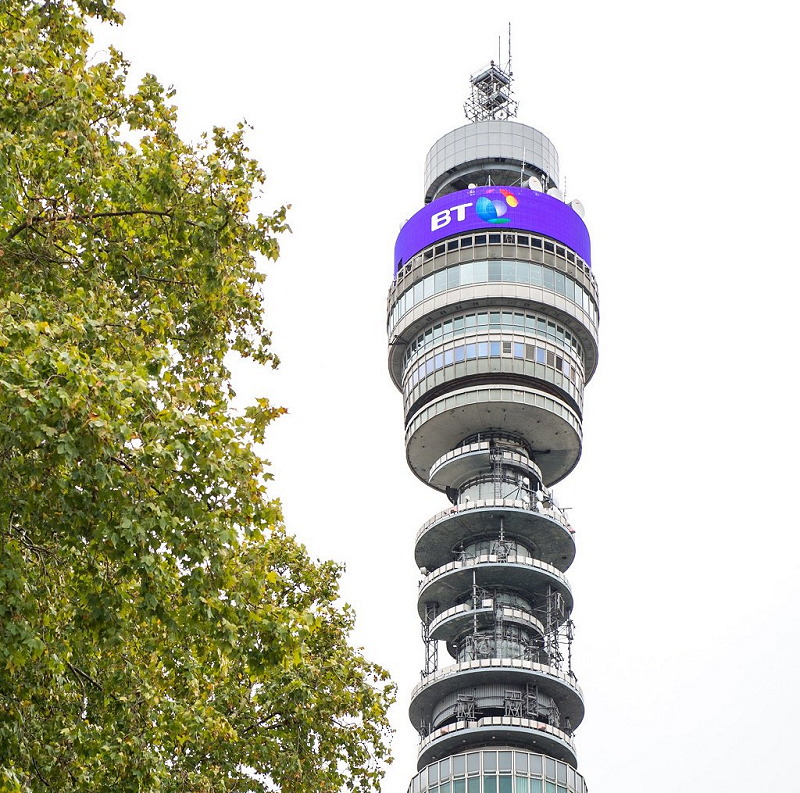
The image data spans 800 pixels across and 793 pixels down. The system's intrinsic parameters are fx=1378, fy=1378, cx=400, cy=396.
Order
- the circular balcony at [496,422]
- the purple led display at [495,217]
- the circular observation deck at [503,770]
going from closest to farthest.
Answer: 1. the circular observation deck at [503,770]
2. the circular balcony at [496,422]
3. the purple led display at [495,217]

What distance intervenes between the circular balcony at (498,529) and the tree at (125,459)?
6430cm

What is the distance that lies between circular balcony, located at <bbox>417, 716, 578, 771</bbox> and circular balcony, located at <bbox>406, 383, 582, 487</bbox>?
2022 cm

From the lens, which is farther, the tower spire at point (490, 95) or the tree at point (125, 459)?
the tower spire at point (490, 95)

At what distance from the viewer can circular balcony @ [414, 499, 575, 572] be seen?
302ft

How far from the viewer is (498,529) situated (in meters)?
93.9

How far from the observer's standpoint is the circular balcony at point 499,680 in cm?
8706

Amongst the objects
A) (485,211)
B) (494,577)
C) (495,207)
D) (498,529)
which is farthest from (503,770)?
(495,207)

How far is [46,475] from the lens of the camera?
18938 mm

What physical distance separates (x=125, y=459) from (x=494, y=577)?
74465 mm

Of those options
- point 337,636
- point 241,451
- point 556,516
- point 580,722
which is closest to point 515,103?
point 556,516

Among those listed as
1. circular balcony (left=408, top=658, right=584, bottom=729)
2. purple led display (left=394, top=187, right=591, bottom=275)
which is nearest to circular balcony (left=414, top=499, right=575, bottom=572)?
circular balcony (left=408, top=658, right=584, bottom=729)

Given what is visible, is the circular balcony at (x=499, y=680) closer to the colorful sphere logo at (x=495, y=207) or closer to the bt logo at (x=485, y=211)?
the colorful sphere logo at (x=495, y=207)

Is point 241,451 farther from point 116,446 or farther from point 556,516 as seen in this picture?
point 556,516

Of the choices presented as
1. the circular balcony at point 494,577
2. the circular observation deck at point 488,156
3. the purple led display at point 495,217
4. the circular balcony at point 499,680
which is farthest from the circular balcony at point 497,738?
the circular observation deck at point 488,156
